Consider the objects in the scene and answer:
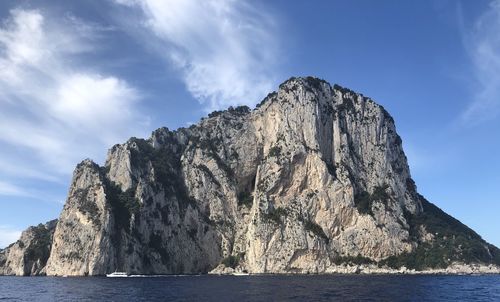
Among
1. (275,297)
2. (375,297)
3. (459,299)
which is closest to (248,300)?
(275,297)

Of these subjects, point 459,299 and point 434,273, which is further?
point 434,273

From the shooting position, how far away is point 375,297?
84.0 metres

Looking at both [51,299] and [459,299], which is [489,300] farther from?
[51,299]

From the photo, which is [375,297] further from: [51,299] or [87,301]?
[51,299]

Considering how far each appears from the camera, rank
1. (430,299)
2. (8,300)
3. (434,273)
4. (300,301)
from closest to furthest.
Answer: (300,301) → (430,299) → (8,300) → (434,273)

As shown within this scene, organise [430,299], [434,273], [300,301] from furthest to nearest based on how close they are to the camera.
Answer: [434,273] → [430,299] → [300,301]

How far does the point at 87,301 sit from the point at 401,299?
49770 mm

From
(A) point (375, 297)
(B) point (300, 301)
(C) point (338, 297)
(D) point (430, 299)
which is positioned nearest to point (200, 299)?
(B) point (300, 301)

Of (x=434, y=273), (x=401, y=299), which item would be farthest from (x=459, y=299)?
(x=434, y=273)

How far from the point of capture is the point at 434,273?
199750 mm

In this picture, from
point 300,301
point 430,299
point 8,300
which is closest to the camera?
point 300,301

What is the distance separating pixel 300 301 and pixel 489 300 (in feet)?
101

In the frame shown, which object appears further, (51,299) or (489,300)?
(51,299)

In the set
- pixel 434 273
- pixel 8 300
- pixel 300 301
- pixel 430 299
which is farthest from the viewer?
pixel 434 273
